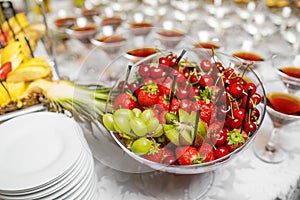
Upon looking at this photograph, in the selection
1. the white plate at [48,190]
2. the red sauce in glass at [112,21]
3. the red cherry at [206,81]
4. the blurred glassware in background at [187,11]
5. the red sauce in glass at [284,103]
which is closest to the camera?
the white plate at [48,190]

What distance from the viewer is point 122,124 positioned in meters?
0.56

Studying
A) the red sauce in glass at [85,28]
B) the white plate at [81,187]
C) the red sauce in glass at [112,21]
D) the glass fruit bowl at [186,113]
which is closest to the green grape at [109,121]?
the glass fruit bowl at [186,113]

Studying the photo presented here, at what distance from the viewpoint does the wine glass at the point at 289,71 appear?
810mm

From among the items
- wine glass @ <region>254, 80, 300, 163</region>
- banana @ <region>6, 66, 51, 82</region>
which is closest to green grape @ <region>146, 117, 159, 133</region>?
wine glass @ <region>254, 80, 300, 163</region>

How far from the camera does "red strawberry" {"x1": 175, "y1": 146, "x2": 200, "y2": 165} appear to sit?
537 mm

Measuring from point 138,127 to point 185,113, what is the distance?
0.34 ft

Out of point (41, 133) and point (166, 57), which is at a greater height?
point (166, 57)

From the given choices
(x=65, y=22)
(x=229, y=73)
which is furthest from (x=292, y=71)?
(x=65, y=22)

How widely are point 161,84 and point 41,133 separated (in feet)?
1.03

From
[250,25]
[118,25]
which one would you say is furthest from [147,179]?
[250,25]

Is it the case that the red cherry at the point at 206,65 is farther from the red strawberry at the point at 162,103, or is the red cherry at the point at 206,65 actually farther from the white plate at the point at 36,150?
the white plate at the point at 36,150

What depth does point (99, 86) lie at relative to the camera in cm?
78

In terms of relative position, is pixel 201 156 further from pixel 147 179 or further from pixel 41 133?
pixel 41 133

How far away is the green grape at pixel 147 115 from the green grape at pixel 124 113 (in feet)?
0.07
